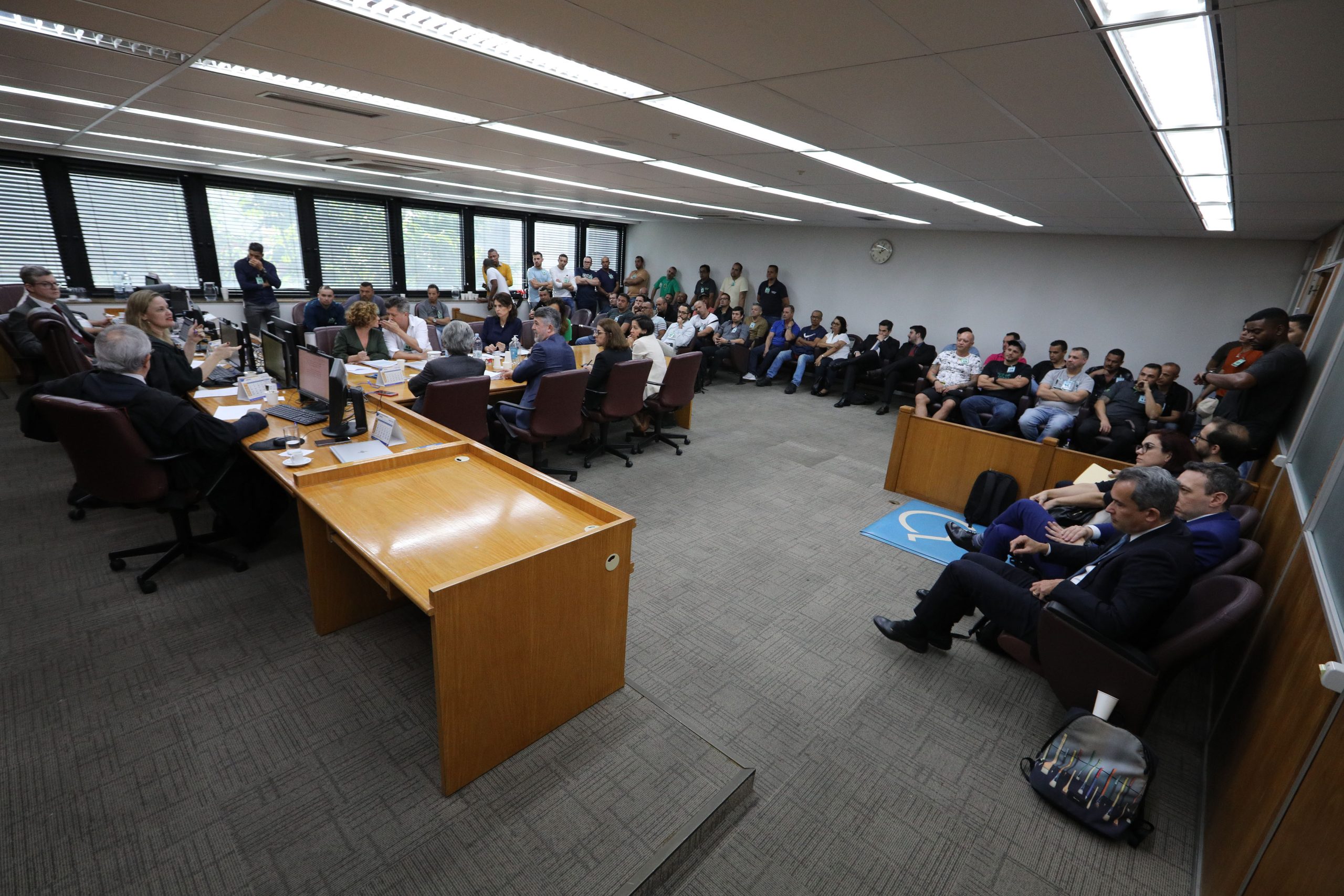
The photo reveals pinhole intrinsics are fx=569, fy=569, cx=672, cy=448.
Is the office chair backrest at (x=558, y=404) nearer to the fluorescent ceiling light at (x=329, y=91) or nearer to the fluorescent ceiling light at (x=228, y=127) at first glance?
the fluorescent ceiling light at (x=329, y=91)

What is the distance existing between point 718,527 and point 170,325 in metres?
3.70

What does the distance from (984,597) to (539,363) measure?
3.24 meters

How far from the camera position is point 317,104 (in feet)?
10.9

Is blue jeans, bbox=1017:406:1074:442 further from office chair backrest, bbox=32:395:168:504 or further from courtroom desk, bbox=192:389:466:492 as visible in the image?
office chair backrest, bbox=32:395:168:504

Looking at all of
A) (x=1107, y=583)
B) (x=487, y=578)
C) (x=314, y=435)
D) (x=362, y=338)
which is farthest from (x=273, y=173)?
(x=1107, y=583)

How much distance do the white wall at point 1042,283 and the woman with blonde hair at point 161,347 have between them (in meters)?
8.65

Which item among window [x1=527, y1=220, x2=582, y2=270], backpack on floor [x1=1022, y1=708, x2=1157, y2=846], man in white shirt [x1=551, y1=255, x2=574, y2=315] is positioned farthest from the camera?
window [x1=527, y1=220, x2=582, y2=270]

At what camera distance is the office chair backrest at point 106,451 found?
2.44 metres

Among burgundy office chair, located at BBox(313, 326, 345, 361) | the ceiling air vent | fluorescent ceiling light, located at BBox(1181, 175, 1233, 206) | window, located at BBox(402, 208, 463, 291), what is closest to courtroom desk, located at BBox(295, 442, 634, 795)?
the ceiling air vent

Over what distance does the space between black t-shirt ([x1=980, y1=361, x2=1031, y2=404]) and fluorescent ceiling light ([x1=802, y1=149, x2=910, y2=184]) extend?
256 cm

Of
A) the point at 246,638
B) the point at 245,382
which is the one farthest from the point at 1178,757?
the point at 245,382

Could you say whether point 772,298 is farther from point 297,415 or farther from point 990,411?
point 297,415

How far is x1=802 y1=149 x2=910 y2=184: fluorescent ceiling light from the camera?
12.1ft

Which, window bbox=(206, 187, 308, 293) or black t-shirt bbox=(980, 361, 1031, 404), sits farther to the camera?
window bbox=(206, 187, 308, 293)
